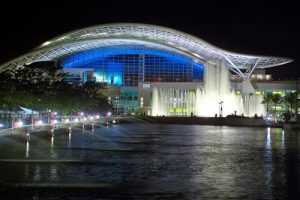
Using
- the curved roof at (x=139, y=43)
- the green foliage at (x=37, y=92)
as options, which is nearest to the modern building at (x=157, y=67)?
the curved roof at (x=139, y=43)

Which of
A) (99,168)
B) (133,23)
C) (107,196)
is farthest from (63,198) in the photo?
(133,23)

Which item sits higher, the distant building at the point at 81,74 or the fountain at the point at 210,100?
the distant building at the point at 81,74

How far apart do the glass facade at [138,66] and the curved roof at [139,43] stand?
753cm

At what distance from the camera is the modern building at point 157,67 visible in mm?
99850

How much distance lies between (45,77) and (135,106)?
66.2 metres

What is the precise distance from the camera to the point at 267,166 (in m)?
18.7

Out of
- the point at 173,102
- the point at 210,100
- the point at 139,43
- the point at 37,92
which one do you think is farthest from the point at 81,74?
the point at 37,92

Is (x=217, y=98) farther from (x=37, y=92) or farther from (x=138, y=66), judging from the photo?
(x=138, y=66)

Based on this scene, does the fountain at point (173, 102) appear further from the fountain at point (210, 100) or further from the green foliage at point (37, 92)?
the green foliage at point (37, 92)

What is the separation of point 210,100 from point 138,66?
45.1 metres

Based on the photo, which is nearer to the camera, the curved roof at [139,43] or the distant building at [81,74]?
the curved roof at [139,43]

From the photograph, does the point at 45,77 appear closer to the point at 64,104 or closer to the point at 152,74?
the point at 64,104

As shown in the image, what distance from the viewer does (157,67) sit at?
432ft

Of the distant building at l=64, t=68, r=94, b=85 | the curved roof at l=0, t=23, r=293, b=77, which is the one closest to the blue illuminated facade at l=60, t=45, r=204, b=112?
the distant building at l=64, t=68, r=94, b=85
